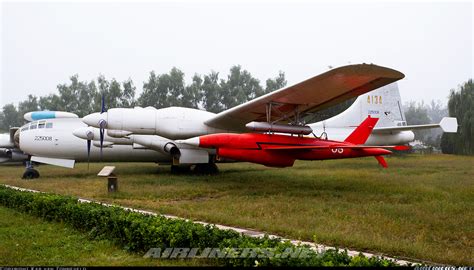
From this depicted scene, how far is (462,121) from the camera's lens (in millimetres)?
46625

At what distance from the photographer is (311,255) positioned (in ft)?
18.6

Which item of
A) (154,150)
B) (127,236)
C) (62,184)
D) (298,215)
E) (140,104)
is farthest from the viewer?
(140,104)

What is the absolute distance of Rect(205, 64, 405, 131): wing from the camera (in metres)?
13.2

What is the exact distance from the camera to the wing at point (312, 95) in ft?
43.4

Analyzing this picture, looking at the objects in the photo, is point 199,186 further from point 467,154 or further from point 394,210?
point 467,154

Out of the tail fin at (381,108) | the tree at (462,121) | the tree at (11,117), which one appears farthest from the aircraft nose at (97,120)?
the tree at (11,117)

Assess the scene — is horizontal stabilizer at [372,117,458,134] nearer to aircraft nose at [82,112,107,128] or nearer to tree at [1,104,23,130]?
aircraft nose at [82,112,107,128]

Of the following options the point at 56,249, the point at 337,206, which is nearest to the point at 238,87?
the point at 337,206

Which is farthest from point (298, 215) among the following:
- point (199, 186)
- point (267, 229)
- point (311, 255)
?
point (199, 186)

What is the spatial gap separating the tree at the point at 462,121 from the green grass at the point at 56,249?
45565 millimetres

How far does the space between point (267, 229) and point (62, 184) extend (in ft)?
40.5

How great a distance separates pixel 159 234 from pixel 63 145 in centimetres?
1694

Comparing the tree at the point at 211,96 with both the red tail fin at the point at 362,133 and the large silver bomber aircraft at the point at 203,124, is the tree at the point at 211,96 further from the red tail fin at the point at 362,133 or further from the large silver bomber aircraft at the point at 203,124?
the red tail fin at the point at 362,133

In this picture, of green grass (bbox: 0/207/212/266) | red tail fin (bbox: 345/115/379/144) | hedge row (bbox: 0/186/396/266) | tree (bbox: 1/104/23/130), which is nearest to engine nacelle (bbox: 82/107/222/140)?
red tail fin (bbox: 345/115/379/144)
